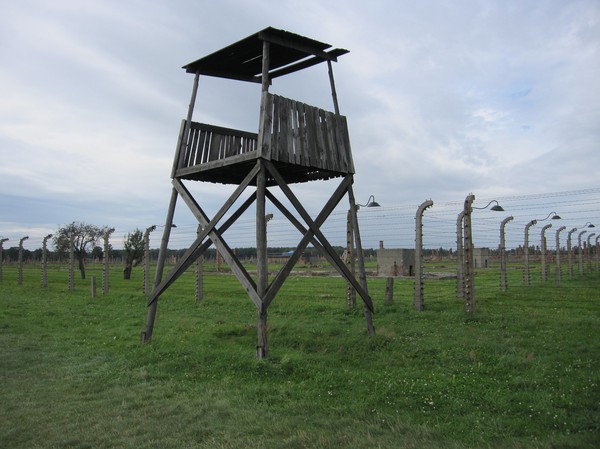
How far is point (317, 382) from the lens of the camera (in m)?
7.00

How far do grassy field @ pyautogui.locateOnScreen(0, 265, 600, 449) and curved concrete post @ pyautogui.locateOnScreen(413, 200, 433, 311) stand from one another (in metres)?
0.36

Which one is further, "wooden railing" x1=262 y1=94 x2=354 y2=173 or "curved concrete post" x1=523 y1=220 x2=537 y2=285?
"curved concrete post" x1=523 y1=220 x2=537 y2=285

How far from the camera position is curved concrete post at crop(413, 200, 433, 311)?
41.3ft

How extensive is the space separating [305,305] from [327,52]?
24.6 ft

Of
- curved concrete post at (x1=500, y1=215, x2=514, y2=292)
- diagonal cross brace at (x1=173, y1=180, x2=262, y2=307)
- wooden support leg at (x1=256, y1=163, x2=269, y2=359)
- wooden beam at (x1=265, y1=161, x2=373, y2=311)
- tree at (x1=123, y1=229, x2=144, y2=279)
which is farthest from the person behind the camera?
tree at (x1=123, y1=229, x2=144, y2=279)

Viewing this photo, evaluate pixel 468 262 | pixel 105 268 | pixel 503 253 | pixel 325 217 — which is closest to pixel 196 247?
pixel 325 217

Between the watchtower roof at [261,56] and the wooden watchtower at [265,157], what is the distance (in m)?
0.02

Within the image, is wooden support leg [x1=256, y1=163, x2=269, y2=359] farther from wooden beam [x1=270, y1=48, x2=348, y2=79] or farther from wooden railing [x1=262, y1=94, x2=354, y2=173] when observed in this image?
wooden beam [x1=270, y1=48, x2=348, y2=79]

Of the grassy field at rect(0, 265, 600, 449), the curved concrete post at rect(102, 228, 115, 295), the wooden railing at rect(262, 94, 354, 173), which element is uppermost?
the wooden railing at rect(262, 94, 354, 173)

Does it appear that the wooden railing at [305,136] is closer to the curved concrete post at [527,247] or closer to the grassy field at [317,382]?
the grassy field at [317,382]

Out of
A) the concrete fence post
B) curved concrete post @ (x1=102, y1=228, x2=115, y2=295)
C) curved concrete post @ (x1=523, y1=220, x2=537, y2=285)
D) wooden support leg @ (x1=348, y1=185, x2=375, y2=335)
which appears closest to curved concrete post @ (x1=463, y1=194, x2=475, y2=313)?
wooden support leg @ (x1=348, y1=185, x2=375, y2=335)

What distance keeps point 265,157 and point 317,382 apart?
3786mm

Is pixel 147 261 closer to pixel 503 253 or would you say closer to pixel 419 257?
pixel 419 257

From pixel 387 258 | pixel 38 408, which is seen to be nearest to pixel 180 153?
pixel 38 408
